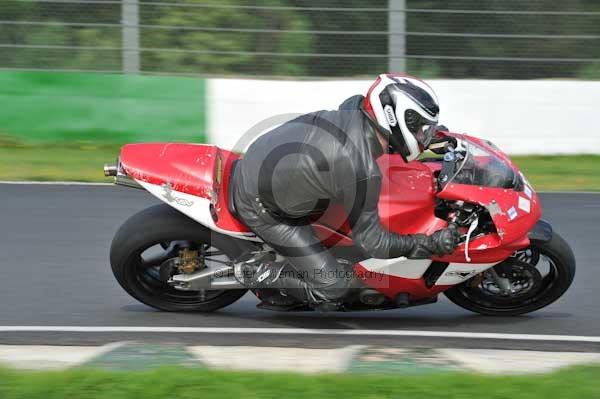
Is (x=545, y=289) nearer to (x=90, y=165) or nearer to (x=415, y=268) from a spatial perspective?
(x=415, y=268)

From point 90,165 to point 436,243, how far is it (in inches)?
248

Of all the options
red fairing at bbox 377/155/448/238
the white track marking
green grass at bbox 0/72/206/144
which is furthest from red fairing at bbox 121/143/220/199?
green grass at bbox 0/72/206/144

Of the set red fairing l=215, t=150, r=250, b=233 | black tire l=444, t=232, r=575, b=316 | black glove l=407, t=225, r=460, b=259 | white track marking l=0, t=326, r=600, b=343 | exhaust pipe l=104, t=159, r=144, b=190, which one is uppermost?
exhaust pipe l=104, t=159, r=144, b=190

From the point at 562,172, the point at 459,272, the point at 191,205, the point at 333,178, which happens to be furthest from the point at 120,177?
the point at 562,172

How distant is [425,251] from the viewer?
580cm

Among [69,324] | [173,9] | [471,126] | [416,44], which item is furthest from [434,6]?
[69,324]

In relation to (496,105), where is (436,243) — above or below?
below

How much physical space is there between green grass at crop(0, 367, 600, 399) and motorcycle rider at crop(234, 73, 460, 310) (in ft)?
3.69

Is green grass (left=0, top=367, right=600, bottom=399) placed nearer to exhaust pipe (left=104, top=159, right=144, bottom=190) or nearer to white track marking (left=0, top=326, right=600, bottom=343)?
white track marking (left=0, top=326, right=600, bottom=343)

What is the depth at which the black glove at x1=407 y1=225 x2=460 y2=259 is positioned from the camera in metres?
5.74

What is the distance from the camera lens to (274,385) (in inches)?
186

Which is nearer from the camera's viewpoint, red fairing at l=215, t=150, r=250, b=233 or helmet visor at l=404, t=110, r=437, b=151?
helmet visor at l=404, t=110, r=437, b=151

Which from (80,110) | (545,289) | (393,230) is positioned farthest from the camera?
(80,110)

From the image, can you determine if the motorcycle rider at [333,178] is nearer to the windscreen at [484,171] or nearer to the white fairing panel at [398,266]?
the white fairing panel at [398,266]
